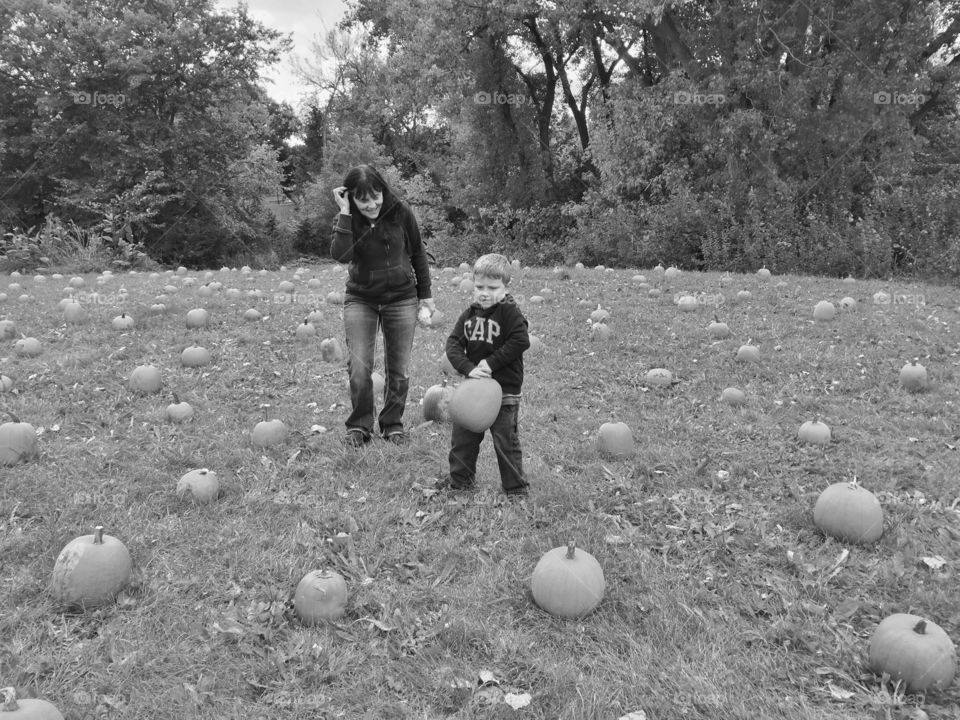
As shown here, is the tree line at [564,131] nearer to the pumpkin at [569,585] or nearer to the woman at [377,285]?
the woman at [377,285]

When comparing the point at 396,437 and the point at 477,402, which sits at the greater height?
the point at 477,402

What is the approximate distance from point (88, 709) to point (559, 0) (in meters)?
20.9

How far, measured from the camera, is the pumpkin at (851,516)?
3.92 metres

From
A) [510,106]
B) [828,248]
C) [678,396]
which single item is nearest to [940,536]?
[678,396]

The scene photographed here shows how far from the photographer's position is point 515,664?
297 centimetres

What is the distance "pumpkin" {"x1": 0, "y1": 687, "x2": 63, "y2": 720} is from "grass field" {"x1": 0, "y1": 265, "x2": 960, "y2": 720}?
0.21 metres

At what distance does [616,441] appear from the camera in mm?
5238

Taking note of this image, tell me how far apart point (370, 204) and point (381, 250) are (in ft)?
1.28

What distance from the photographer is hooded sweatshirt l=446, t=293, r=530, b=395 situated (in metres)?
4.12

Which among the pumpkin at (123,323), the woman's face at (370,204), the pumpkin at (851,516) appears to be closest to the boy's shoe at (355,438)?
the woman's face at (370,204)

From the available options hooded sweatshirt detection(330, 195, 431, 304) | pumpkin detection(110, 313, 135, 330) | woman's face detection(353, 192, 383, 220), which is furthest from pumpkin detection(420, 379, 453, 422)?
pumpkin detection(110, 313, 135, 330)

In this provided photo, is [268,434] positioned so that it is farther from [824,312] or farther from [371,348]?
[824,312]

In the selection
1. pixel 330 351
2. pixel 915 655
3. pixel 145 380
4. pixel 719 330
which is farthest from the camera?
pixel 719 330

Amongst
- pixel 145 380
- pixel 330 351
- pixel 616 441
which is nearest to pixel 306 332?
pixel 330 351
